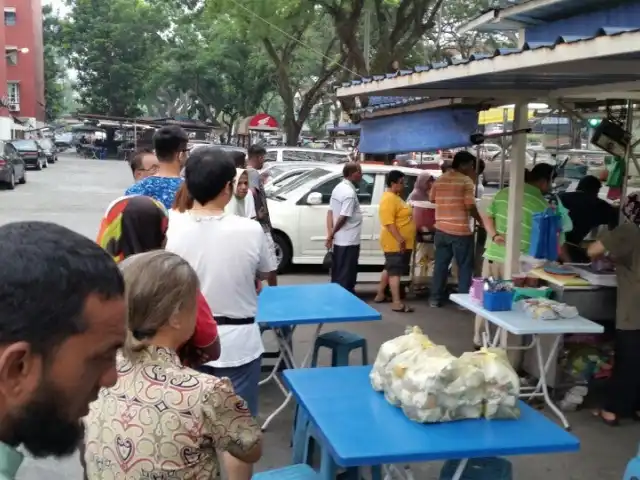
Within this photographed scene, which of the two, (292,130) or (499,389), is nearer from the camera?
(499,389)

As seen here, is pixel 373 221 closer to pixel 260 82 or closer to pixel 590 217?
pixel 590 217

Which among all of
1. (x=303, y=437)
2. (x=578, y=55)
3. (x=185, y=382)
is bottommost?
(x=303, y=437)

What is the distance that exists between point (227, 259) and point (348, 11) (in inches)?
623

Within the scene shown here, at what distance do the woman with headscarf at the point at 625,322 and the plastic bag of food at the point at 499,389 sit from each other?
6.91 feet

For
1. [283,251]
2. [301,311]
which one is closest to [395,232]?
[283,251]

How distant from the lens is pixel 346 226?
820 cm

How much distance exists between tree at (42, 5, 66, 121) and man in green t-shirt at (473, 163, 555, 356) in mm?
54863

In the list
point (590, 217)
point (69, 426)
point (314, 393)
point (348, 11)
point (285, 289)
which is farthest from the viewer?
point (348, 11)

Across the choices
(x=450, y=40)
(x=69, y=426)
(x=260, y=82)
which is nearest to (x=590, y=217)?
(x=69, y=426)

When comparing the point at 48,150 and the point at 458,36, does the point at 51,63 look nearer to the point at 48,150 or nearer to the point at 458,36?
the point at 48,150

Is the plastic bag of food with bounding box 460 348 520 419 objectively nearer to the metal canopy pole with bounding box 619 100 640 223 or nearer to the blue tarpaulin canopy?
the blue tarpaulin canopy

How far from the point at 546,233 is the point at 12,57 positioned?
165 feet

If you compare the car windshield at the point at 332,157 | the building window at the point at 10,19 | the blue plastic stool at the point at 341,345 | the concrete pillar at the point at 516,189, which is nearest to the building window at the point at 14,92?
the building window at the point at 10,19

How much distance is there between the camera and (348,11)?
18312mm
